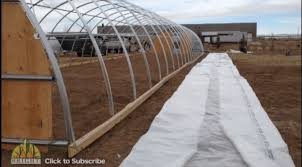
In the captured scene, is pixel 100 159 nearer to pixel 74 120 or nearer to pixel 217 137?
pixel 217 137

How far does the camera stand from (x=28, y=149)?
4.62 meters

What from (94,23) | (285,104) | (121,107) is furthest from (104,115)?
(94,23)

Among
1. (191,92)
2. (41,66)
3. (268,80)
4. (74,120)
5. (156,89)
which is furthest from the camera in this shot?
Answer: (268,80)

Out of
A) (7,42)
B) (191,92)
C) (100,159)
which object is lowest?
(100,159)

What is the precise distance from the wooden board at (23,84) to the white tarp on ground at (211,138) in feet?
3.84

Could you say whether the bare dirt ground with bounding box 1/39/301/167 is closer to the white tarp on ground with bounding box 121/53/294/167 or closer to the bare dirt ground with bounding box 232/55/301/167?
the bare dirt ground with bounding box 232/55/301/167

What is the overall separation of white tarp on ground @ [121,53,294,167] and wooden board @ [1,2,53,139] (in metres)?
1.17

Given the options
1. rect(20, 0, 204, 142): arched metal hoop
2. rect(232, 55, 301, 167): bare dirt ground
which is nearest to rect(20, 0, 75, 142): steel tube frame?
rect(20, 0, 204, 142): arched metal hoop

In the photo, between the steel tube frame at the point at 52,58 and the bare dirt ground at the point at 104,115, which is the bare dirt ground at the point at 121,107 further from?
the steel tube frame at the point at 52,58

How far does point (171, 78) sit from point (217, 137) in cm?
758

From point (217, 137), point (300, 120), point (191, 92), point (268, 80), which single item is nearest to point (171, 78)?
point (268, 80)

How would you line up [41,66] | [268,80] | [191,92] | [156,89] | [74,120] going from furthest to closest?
[268,80] → [156,89] → [191,92] → [74,120] → [41,66]

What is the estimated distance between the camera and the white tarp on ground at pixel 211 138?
4.10 meters

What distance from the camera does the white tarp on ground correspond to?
4.10 metres
